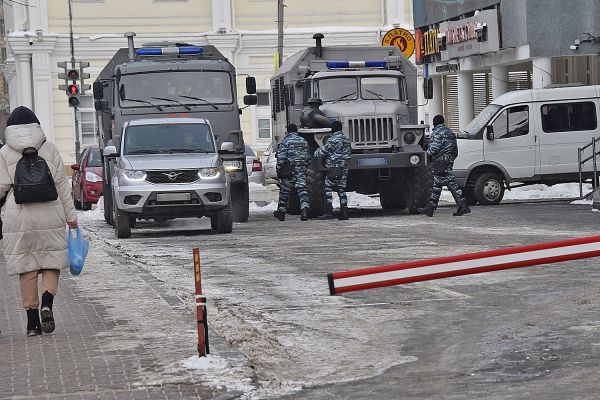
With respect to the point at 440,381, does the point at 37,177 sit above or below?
above

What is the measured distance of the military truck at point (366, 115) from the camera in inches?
1094

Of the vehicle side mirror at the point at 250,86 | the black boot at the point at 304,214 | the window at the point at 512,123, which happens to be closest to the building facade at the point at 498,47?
the window at the point at 512,123

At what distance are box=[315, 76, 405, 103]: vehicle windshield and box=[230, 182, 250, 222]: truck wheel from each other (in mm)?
2554

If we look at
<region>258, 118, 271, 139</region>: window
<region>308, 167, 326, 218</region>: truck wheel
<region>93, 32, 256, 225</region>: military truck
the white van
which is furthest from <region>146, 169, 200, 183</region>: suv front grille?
<region>258, 118, 271, 139</region>: window

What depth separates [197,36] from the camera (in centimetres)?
6481

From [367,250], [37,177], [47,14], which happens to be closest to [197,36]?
[47,14]

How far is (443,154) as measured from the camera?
86.6 ft

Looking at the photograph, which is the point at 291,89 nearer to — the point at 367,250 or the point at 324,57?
the point at 324,57

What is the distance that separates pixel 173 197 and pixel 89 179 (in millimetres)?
12198

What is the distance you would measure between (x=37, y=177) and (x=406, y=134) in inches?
670

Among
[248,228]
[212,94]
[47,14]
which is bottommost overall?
[248,228]

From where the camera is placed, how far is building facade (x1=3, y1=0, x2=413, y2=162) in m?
63.6

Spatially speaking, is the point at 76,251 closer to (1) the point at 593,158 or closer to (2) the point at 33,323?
(2) the point at 33,323

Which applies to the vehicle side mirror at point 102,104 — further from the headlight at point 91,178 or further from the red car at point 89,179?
the headlight at point 91,178
